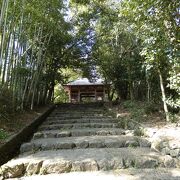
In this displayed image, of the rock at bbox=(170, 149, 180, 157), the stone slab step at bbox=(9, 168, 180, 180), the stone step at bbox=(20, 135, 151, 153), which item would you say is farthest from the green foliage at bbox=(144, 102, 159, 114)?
the stone slab step at bbox=(9, 168, 180, 180)

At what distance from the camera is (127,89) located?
428 inches

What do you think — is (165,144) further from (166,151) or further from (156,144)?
(156,144)

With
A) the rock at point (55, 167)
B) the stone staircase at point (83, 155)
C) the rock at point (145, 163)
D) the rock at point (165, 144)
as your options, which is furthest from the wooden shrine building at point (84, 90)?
the rock at point (55, 167)

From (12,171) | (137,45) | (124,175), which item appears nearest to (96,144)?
(124,175)

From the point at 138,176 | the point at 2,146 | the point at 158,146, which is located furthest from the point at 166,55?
the point at 2,146

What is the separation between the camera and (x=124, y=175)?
3.52 metres

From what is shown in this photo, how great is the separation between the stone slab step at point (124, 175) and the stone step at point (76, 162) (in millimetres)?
110

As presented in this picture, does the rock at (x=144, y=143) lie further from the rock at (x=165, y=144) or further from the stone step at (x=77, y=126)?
the stone step at (x=77, y=126)

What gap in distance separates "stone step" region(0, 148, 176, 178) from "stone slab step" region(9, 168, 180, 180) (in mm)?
110

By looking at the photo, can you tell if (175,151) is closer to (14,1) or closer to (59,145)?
(59,145)

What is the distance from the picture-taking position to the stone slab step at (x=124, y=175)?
11.2 ft

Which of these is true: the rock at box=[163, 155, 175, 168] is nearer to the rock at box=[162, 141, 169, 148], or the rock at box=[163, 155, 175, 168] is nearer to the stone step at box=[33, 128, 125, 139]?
the rock at box=[162, 141, 169, 148]

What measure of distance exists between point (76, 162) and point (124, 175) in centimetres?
70

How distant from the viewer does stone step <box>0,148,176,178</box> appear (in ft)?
12.2
